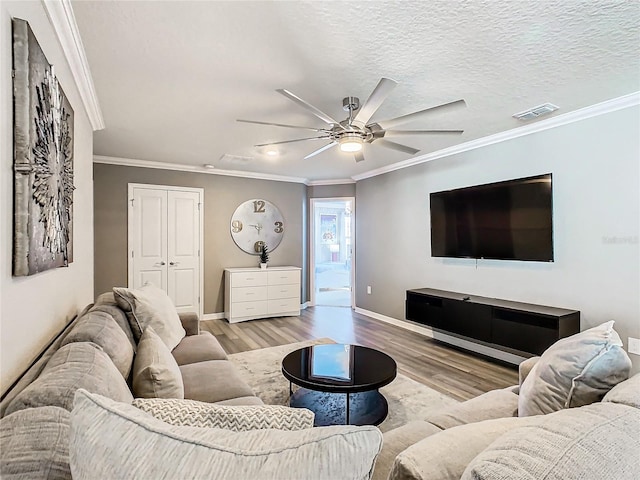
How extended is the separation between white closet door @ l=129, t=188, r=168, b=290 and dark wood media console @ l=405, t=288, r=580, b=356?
12.0 ft

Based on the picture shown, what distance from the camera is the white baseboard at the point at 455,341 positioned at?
3.60 metres

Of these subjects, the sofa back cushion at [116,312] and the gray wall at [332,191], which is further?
the gray wall at [332,191]

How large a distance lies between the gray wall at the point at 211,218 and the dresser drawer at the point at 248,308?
44 cm

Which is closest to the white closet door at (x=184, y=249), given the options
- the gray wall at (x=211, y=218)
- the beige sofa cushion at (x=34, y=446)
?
the gray wall at (x=211, y=218)

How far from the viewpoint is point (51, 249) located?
4.96ft

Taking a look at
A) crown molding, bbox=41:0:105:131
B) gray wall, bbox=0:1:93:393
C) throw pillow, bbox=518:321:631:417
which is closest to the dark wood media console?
throw pillow, bbox=518:321:631:417

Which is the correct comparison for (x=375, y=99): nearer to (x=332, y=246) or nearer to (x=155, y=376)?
(x=155, y=376)

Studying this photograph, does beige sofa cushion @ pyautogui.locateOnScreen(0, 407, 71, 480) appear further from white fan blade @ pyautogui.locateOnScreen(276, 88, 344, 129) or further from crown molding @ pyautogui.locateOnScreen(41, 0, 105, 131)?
white fan blade @ pyautogui.locateOnScreen(276, 88, 344, 129)

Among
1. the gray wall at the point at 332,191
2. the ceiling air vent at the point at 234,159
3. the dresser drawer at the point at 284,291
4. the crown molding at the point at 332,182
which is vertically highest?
the ceiling air vent at the point at 234,159

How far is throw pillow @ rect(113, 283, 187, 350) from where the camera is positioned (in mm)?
2236

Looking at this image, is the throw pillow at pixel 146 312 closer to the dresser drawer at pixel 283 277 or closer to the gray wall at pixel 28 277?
the gray wall at pixel 28 277

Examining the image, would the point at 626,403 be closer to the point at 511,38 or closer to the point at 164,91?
the point at 511,38

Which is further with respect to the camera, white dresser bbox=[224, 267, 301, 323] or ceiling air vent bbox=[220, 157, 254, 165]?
white dresser bbox=[224, 267, 301, 323]

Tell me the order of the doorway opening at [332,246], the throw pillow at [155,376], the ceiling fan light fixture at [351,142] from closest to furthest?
the throw pillow at [155,376], the ceiling fan light fixture at [351,142], the doorway opening at [332,246]
